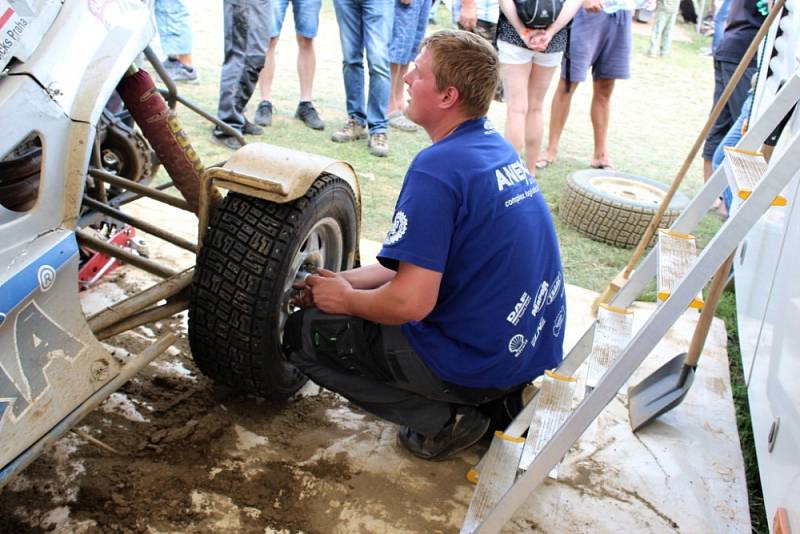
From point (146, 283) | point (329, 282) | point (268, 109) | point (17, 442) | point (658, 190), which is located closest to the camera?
point (17, 442)

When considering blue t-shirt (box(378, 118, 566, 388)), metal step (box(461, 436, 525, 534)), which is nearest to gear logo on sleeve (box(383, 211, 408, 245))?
blue t-shirt (box(378, 118, 566, 388))

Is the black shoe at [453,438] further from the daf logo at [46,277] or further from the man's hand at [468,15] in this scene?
the man's hand at [468,15]

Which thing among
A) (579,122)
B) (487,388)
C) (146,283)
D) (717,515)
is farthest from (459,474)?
(579,122)

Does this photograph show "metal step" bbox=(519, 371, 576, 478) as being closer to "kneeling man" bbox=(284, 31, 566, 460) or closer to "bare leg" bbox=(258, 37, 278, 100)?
"kneeling man" bbox=(284, 31, 566, 460)

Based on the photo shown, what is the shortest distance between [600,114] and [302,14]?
2.86 metres

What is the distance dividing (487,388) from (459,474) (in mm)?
355

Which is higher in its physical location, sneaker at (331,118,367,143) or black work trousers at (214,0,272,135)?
black work trousers at (214,0,272,135)

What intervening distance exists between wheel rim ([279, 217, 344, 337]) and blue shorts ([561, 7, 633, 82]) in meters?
3.70

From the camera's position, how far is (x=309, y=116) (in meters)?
7.04

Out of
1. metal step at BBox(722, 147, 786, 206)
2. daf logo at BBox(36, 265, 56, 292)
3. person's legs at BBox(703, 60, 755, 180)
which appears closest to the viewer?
daf logo at BBox(36, 265, 56, 292)

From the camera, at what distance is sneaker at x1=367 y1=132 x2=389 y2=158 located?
21.1 feet

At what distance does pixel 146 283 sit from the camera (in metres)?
3.74

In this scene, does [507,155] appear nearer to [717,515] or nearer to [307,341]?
[307,341]

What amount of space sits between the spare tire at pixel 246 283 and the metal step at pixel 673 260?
1198 mm
